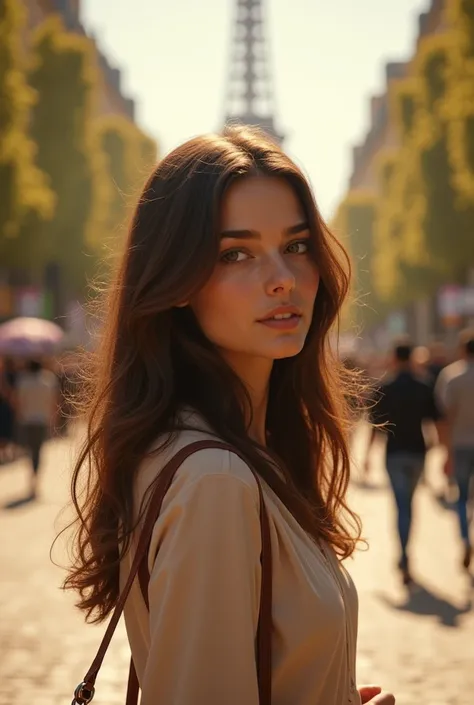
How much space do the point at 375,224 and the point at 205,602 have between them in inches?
3343

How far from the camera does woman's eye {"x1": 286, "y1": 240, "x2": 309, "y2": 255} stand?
2.52 m

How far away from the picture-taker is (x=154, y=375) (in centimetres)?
240

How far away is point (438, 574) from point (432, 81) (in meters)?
37.0

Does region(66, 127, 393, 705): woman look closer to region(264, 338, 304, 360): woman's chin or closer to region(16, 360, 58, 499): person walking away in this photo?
region(264, 338, 304, 360): woman's chin

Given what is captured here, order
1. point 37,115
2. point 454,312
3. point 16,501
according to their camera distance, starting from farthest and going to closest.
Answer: point 37,115 → point 454,312 → point 16,501

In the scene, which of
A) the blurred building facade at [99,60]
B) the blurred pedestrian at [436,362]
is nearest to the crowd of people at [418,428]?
the blurred pedestrian at [436,362]

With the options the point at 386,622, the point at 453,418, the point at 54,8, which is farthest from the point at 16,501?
the point at 54,8

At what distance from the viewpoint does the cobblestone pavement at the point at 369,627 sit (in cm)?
684

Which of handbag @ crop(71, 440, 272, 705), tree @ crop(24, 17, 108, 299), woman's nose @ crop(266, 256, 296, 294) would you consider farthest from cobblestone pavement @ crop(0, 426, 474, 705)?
tree @ crop(24, 17, 108, 299)

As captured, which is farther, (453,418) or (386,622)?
(453,418)

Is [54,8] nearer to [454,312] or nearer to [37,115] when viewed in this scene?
[37,115]

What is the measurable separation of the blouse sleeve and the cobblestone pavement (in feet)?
5.88

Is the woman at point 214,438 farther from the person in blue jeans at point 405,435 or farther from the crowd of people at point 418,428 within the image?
the person in blue jeans at point 405,435

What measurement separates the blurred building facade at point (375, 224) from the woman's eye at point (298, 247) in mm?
25038
